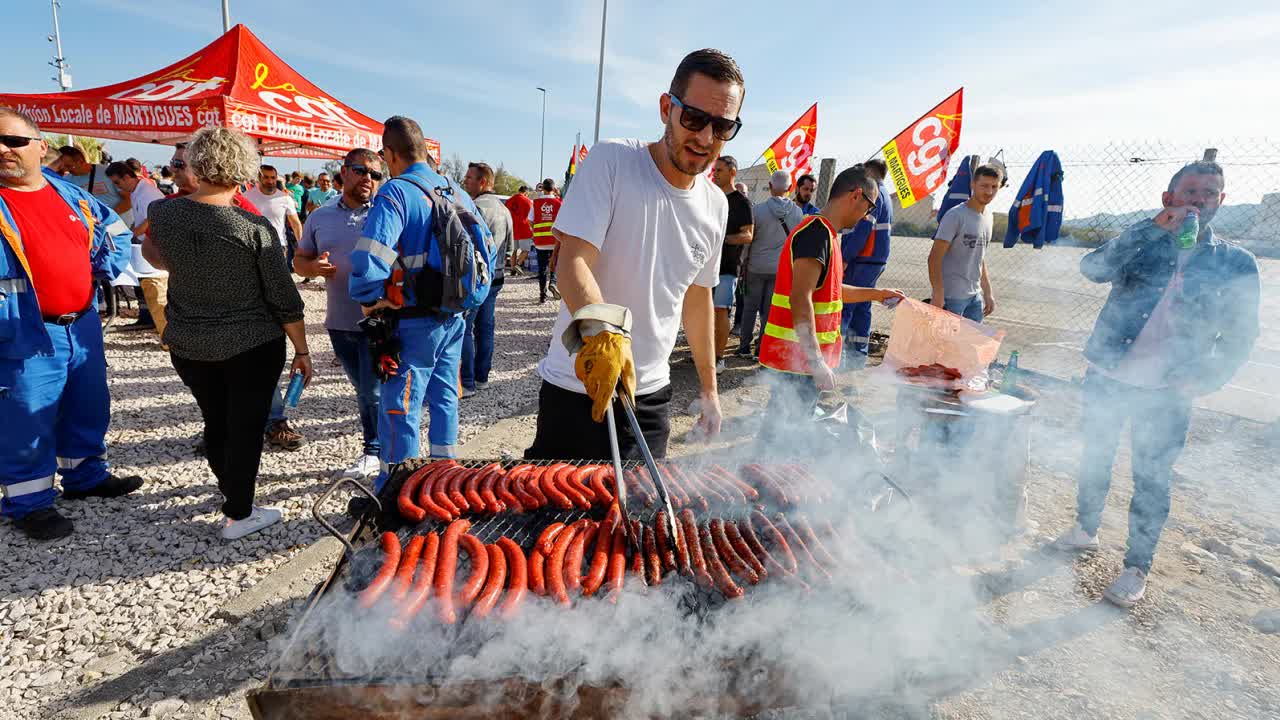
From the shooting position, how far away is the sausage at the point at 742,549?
6.29ft

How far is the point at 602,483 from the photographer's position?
7.68 ft

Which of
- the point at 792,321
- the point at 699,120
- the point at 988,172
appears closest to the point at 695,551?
the point at 699,120

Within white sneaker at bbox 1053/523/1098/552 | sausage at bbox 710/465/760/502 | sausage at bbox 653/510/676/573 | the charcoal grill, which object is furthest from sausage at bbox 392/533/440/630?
white sneaker at bbox 1053/523/1098/552

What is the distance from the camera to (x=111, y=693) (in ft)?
7.72

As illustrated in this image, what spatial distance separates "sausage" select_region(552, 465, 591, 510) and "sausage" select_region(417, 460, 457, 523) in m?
0.43

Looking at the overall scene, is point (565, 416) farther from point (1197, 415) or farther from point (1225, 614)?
point (1197, 415)

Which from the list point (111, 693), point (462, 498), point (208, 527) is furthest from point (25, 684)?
point (462, 498)

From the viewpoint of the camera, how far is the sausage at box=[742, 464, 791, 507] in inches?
92.6

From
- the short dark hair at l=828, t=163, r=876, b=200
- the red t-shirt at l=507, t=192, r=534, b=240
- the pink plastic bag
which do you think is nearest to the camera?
the short dark hair at l=828, t=163, r=876, b=200

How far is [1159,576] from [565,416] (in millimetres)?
3738

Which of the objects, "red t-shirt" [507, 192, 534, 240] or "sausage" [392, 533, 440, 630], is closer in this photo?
"sausage" [392, 533, 440, 630]

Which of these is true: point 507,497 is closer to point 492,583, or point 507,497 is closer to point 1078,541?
point 492,583

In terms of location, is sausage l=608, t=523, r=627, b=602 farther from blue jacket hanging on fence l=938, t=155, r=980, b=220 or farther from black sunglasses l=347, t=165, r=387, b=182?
blue jacket hanging on fence l=938, t=155, r=980, b=220

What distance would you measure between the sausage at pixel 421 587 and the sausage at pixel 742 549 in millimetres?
1003
